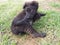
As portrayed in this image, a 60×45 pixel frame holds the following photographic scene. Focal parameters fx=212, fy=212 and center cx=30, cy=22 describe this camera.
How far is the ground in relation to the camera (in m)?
4.80

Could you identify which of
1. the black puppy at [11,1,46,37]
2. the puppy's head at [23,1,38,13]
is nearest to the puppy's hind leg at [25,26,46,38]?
the black puppy at [11,1,46,37]

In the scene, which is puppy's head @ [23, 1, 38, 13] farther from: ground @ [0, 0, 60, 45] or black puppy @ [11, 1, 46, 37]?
ground @ [0, 0, 60, 45]

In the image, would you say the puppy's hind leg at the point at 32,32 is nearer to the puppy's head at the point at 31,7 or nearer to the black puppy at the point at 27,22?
the black puppy at the point at 27,22

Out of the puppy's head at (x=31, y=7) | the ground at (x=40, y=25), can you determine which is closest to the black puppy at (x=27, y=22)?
the puppy's head at (x=31, y=7)

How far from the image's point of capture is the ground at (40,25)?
4801mm

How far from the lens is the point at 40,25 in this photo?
529 centimetres

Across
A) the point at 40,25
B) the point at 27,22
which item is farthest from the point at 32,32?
the point at 40,25

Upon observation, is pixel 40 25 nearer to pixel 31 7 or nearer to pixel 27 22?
pixel 27 22

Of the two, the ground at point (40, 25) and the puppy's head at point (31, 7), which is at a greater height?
the puppy's head at point (31, 7)

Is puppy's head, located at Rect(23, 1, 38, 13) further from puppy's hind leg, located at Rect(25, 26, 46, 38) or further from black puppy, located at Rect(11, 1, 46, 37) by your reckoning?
puppy's hind leg, located at Rect(25, 26, 46, 38)

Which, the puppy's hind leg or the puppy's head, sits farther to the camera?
the puppy's head

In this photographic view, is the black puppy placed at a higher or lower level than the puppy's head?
lower

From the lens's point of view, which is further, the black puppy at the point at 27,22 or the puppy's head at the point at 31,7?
the puppy's head at the point at 31,7

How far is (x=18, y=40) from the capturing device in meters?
4.95
